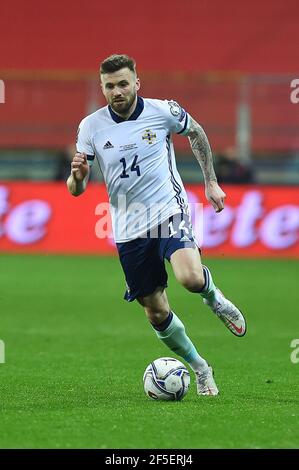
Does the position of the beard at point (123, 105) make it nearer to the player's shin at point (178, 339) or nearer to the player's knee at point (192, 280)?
the player's knee at point (192, 280)

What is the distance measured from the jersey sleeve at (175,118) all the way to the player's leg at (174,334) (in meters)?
1.21

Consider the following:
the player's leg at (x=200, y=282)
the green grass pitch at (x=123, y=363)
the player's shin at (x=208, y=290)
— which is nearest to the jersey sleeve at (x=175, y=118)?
the player's leg at (x=200, y=282)

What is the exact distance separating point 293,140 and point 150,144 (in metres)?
15.6

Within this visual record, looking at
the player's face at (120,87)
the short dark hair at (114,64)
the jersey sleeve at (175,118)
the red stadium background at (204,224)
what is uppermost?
the short dark hair at (114,64)

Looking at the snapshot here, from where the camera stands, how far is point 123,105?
793 centimetres

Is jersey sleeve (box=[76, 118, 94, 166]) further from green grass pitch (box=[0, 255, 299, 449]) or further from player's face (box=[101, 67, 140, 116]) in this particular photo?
green grass pitch (box=[0, 255, 299, 449])

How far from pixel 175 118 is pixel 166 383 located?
1.96 meters

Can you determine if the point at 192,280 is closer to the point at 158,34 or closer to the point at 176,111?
the point at 176,111

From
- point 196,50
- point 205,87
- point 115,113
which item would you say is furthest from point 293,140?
point 115,113

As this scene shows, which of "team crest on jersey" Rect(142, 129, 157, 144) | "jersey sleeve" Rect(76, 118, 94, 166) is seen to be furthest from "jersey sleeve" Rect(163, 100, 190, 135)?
"jersey sleeve" Rect(76, 118, 94, 166)

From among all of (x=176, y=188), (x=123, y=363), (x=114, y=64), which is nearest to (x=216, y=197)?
(x=176, y=188)

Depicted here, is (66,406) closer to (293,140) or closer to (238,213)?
(238,213)

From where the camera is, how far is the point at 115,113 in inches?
318

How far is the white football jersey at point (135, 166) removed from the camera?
7957 millimetres
